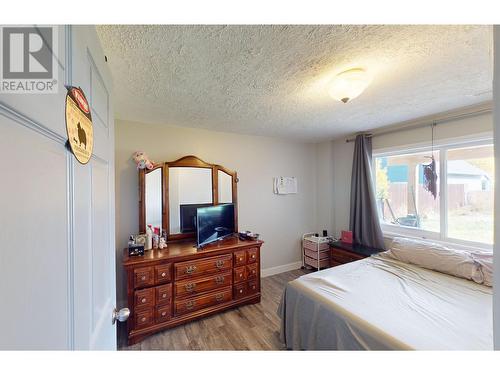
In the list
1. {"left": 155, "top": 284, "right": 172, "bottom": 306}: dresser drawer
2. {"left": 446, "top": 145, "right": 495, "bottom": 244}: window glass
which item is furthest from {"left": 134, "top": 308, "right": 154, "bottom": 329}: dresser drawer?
{"left": 446, "top": 145, "right": 495, "bottom": 244}: window glass

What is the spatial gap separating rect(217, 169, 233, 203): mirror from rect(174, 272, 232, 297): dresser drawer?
1.02 meters

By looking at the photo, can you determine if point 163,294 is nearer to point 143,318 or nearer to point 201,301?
point 143,318

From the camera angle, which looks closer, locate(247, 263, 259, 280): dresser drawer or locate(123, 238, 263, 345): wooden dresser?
locate(123, 238, 263, 345): wooden dresser

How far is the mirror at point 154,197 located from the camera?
7.70 feet

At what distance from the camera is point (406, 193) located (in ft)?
8.92

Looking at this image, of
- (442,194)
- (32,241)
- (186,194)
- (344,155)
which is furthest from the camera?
(344,155)

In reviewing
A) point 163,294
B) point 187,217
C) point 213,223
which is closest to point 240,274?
point 213,223

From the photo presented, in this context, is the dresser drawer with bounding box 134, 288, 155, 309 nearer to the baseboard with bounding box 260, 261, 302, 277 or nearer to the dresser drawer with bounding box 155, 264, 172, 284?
the dresser drawer with bounding box 155, 264, 172, 284

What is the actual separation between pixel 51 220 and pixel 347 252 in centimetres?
317

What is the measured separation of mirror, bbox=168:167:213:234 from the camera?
2.49 meters

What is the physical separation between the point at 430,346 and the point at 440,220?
1928mm

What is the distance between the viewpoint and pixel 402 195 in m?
2.77
